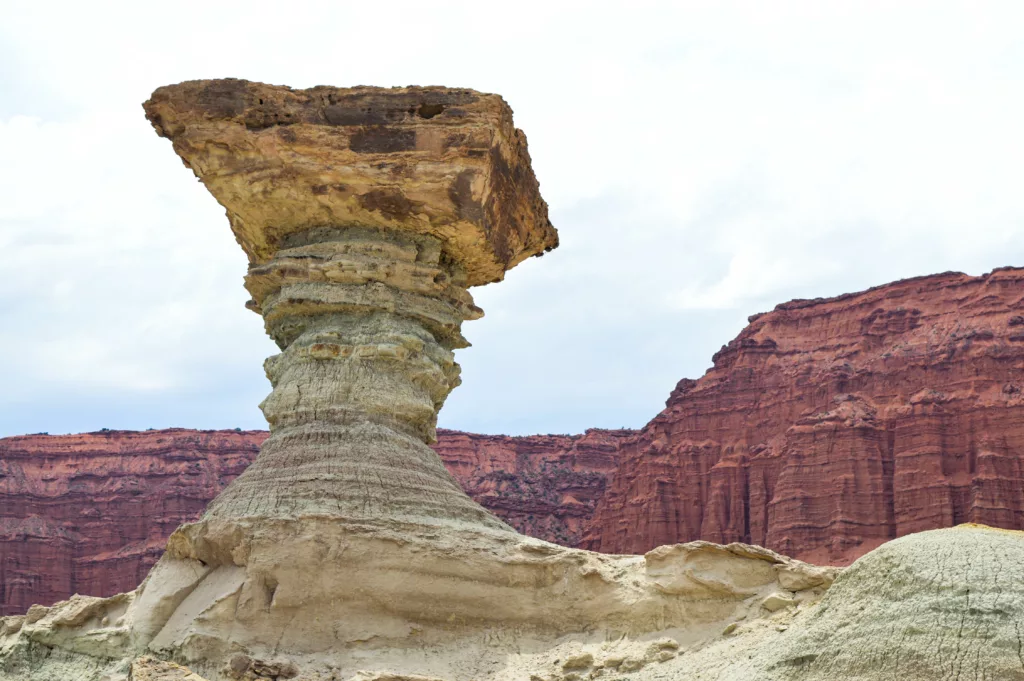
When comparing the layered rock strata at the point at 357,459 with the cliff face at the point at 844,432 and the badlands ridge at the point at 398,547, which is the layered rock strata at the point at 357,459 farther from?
the cliff face at the point at 844,432

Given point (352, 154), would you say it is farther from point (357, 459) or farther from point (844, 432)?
point (844, 432)

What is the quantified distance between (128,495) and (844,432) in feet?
175

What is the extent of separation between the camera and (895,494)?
7194 cm

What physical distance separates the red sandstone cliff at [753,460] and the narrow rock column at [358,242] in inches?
2432

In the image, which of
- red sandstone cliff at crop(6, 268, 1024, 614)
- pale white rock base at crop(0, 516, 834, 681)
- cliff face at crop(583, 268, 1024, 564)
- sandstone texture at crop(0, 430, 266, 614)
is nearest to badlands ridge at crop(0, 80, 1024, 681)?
pale white rock base at crop(0, 516, 834, 681)

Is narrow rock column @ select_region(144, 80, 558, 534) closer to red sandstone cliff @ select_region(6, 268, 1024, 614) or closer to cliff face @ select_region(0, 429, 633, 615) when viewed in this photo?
red sandstone cliff @ select_region(6, 268, 1024, 614)

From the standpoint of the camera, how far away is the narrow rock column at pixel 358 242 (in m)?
11.0

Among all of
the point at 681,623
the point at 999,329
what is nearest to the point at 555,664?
the point at 681,623

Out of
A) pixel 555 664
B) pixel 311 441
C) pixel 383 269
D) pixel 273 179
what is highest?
pixel 273 179

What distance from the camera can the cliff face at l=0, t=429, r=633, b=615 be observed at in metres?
89.2

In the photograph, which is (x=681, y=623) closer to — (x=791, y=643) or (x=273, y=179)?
(x=791, y=643)

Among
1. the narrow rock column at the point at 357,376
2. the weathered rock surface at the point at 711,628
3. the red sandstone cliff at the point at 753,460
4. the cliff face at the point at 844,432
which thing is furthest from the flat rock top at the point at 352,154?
the red sandstone cliff at the point at 753,460

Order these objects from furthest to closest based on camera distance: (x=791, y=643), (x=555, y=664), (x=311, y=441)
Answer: (x=311, y=441) → (x=555, y=664) → (x=791, y=643)

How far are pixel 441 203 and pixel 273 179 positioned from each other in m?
1.63
